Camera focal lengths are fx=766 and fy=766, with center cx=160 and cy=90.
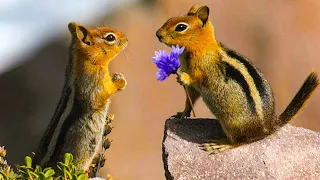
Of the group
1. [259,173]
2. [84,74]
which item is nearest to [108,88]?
[84,74]

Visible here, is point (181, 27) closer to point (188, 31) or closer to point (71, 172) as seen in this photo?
point (188, 31)

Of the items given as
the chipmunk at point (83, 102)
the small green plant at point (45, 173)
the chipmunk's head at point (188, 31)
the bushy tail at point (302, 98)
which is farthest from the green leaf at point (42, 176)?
the bushy tail at point (302, 98)

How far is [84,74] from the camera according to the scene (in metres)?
2.78

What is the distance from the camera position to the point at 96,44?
277 cm

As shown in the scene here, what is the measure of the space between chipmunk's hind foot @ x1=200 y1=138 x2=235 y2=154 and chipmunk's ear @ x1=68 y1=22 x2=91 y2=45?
582 mm

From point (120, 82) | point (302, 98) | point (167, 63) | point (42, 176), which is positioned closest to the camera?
point (42, 176)

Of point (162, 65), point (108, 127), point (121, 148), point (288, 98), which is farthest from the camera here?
point (288, 98)

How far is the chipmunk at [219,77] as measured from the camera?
2.77 metres

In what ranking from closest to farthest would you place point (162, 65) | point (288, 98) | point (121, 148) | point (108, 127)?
point (162, 65)
point (108, 127)
point (121, 148)
point (288, 98)

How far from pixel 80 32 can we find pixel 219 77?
1.73ft

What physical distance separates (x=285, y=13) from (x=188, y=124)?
7.92 feet

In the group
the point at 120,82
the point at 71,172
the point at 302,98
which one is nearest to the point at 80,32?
the point at 120,82

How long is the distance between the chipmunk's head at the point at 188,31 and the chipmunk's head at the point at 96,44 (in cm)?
16

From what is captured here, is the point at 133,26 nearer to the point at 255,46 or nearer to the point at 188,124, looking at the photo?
the point at 255,46
